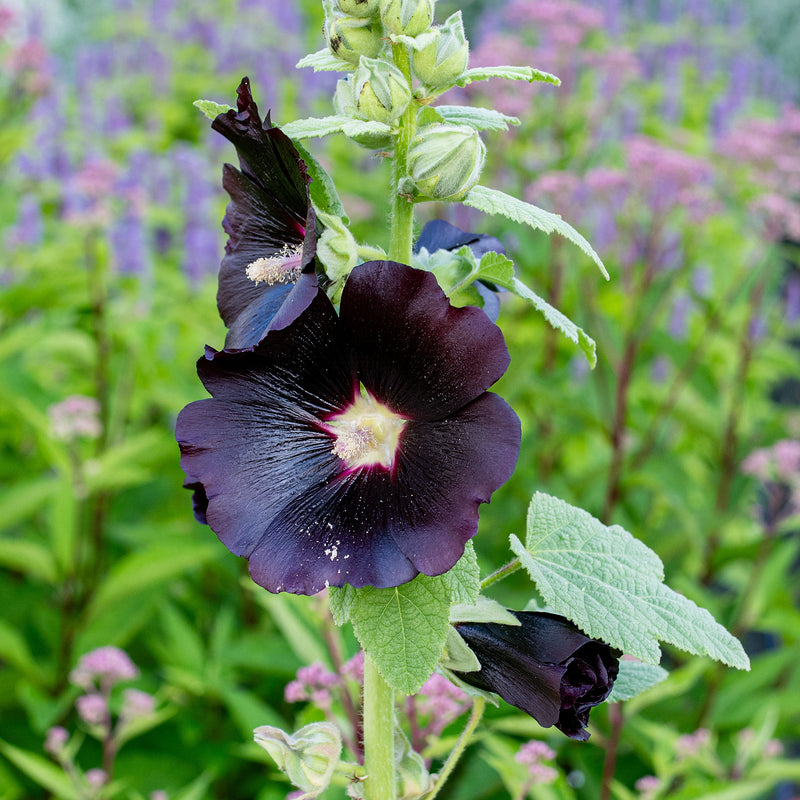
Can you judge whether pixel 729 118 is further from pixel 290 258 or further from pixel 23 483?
pixel 290 258

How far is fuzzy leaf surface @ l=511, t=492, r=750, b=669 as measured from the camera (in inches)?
18.6

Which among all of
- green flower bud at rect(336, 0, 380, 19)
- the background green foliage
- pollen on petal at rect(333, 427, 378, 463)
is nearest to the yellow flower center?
pollen on petal at rect(333, 427, 378, 463)

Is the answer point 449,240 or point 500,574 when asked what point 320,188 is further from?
point 500,574

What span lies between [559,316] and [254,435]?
19cm

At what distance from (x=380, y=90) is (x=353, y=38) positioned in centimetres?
5

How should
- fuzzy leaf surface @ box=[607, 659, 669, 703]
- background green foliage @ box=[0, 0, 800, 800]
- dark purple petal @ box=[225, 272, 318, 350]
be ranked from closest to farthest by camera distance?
dark purple petal @ box=[225, 272, 318, 350], fuzzy leaf surface @ box=[607, 659, 669, 703], background green foliage @ box=[0, 0, 800, 800]

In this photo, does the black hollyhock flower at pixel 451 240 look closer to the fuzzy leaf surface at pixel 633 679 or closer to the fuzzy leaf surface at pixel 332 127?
the fuzzy leaf surface at pixel 332 127

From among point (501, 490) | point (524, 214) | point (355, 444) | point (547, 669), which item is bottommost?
point (501, 490)

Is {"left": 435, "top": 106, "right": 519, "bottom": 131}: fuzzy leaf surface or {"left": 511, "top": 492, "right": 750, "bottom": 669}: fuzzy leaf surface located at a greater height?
{"left": 435, "top": 106, "right": 519, "bottom": 131}: fuzzy leaf surface

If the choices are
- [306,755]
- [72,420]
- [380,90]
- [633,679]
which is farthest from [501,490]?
[380,90]

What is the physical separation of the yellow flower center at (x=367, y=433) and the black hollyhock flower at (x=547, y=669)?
5.5 inches

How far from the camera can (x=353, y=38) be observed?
49 centimetres

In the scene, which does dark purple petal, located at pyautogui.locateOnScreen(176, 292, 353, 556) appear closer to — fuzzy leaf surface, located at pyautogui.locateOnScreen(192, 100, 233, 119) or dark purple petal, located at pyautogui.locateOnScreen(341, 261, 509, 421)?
dark purple petal, located at pyautogui.locateOnScreen(341, 261, 509, 421)

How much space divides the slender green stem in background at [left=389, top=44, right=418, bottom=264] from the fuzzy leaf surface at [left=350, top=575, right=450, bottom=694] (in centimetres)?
19
